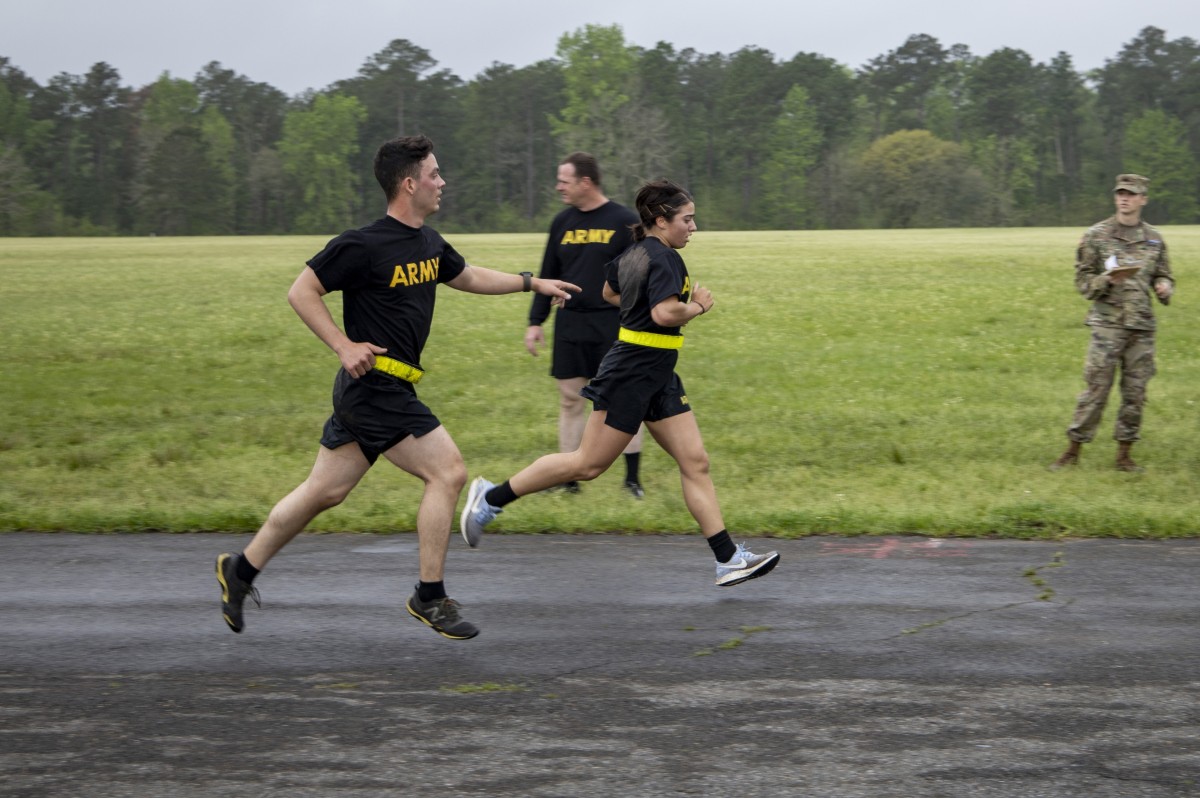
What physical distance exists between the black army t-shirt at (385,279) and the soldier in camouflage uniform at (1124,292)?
6.02m

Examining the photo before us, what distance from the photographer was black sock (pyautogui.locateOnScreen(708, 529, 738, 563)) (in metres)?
6.73

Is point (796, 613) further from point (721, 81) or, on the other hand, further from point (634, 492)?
point (721, 81)

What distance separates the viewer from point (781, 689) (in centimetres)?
509

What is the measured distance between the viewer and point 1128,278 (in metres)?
10.4

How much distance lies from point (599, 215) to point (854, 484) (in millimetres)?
2872

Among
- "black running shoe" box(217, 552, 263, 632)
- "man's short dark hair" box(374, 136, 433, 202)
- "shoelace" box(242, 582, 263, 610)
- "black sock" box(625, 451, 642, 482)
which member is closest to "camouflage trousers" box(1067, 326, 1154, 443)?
"black sock" box(625, 451, 642, 482)

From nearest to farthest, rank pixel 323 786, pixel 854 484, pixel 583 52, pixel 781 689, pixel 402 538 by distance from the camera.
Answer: pixel 323 786 → pixel 781 689 → pixel 402 538 → pixel 854 484 → pixel 583 52

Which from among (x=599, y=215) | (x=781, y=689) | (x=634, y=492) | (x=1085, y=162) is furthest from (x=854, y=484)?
(x=1085, y=162)

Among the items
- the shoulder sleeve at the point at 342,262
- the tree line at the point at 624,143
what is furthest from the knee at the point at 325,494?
the tree line at the point at 624,143

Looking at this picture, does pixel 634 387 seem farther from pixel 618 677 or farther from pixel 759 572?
pixel 618 677

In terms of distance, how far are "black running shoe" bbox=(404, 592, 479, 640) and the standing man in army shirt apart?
3694 mm

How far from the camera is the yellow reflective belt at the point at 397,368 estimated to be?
5.82 meters

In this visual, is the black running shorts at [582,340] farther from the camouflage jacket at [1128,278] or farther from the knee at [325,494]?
the knee at [325,494]

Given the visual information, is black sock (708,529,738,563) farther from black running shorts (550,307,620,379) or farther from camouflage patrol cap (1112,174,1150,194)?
camouflage patrol cap (1112,174,1150,194)
